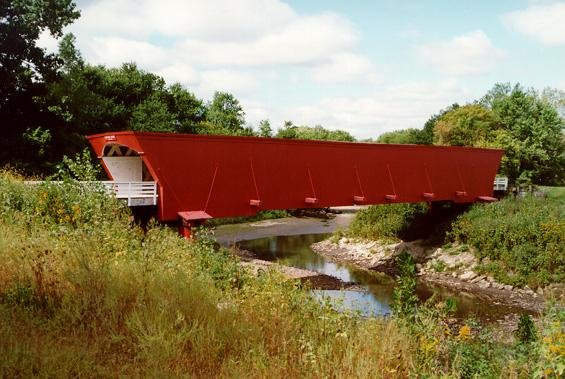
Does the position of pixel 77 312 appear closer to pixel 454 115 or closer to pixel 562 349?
pixel 562 349

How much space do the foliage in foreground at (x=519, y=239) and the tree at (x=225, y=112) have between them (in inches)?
1445

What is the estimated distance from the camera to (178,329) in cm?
510

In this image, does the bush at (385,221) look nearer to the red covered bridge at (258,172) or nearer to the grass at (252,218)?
the red covered bridge at (258,172)

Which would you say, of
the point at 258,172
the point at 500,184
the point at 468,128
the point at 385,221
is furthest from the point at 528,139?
the point at 258,172

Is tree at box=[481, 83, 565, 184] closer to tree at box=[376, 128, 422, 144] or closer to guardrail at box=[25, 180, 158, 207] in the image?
tree at box=[376, 128, 422, 144]

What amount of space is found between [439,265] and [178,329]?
21.2 meters

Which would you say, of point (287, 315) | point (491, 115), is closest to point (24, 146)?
point (287, 315)

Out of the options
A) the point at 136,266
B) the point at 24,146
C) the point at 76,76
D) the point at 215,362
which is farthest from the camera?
the point at 76,76

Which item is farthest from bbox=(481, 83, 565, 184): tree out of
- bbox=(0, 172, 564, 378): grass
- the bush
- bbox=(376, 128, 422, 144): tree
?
bbox=(0, 172, 564, 378): grass

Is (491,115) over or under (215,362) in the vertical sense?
over

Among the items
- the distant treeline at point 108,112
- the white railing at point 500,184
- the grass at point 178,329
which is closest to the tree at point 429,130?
the distant treeline at point 108,112

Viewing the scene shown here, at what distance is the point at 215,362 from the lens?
15.5 feet

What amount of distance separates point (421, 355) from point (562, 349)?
1.28 meters

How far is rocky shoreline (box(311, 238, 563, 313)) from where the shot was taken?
19.9 meters
